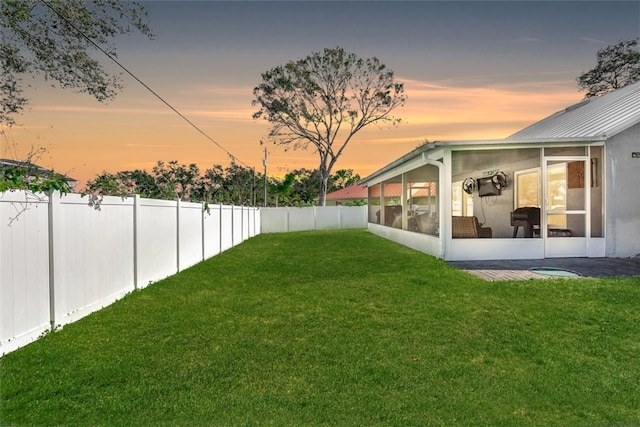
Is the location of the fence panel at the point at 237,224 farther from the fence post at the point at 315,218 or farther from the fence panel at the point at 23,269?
the fence panel at the point at 23,269

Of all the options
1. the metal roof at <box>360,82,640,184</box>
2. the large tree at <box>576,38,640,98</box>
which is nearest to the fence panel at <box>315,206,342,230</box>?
the metal roof at <box>360,82,640,184</box>

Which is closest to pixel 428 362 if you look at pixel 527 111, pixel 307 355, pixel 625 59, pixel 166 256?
pixel 307 355

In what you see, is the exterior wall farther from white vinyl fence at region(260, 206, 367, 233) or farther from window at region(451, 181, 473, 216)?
white vinyl fence at region(260, 206, 367, 233)

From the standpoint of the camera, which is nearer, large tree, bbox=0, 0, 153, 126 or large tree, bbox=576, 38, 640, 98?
large tree, bbox=0, 0, 153, 126

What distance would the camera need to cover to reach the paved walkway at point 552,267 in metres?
8.05

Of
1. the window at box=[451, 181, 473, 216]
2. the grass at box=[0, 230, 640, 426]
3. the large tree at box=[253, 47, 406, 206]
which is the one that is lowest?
the grass at box=[0, 230, 640, 426]

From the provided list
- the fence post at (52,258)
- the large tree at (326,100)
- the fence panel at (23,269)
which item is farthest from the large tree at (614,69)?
the fence panel at (23,269)

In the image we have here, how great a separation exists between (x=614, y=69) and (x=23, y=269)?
1512 inches

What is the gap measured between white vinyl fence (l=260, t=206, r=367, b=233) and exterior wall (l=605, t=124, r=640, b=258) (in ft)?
62.8

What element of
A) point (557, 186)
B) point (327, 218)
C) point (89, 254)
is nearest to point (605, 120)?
point (557, 186)

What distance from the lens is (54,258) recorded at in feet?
15.6

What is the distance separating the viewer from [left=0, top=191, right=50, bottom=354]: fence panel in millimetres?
3992

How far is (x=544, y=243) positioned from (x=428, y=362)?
7.89 meters

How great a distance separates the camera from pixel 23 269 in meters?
4.24
